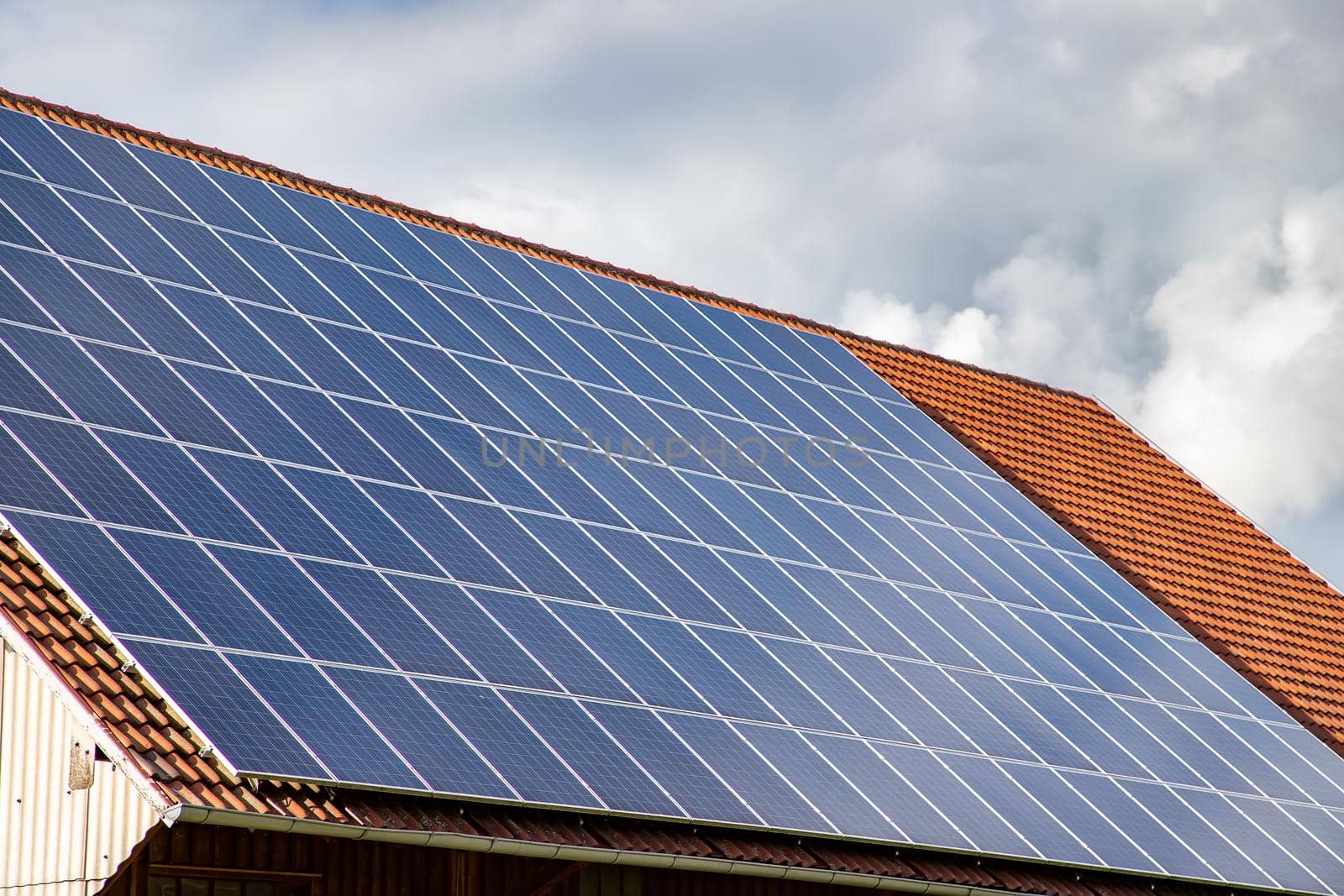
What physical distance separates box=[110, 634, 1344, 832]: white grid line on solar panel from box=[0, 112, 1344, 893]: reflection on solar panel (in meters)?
0.03

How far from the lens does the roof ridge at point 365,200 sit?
59.9ft

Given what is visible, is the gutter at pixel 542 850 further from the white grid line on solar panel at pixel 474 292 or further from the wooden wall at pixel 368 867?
the white grid line on solar panel at pixel 474 292

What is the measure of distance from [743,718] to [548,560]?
193 cm

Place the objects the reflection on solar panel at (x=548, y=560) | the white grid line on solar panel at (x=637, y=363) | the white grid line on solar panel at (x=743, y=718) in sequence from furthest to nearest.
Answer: the white grid line on solar panel at (x=637, y=363) < the reflection on solar panel at (x=548, y=560) < the white grid line on solar panel at (x=743, y=718)

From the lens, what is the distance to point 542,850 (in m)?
11.8

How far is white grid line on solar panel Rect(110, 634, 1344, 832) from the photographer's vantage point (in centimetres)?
1146

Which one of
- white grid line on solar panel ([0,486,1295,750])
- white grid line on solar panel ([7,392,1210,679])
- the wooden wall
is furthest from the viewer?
white grid line on solar panel ([7,392,1210,679])

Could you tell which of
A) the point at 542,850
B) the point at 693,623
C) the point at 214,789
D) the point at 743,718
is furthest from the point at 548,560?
the point at 214,789

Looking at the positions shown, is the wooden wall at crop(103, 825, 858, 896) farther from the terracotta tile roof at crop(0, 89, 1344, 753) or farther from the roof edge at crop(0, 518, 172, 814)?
the terracotta tile roof at crop(0, 89, 1344, 753)

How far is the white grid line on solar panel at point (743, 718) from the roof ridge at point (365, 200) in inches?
320

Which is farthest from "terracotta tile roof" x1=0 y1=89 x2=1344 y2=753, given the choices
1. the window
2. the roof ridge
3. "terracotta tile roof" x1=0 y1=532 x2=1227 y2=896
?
the window

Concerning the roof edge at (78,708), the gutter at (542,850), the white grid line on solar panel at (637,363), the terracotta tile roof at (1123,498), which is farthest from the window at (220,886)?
the terracotta tile roof at (1123,498)

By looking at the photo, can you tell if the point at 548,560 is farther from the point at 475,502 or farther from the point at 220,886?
the point at 220,886

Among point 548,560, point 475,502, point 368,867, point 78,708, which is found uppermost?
point 475,502
